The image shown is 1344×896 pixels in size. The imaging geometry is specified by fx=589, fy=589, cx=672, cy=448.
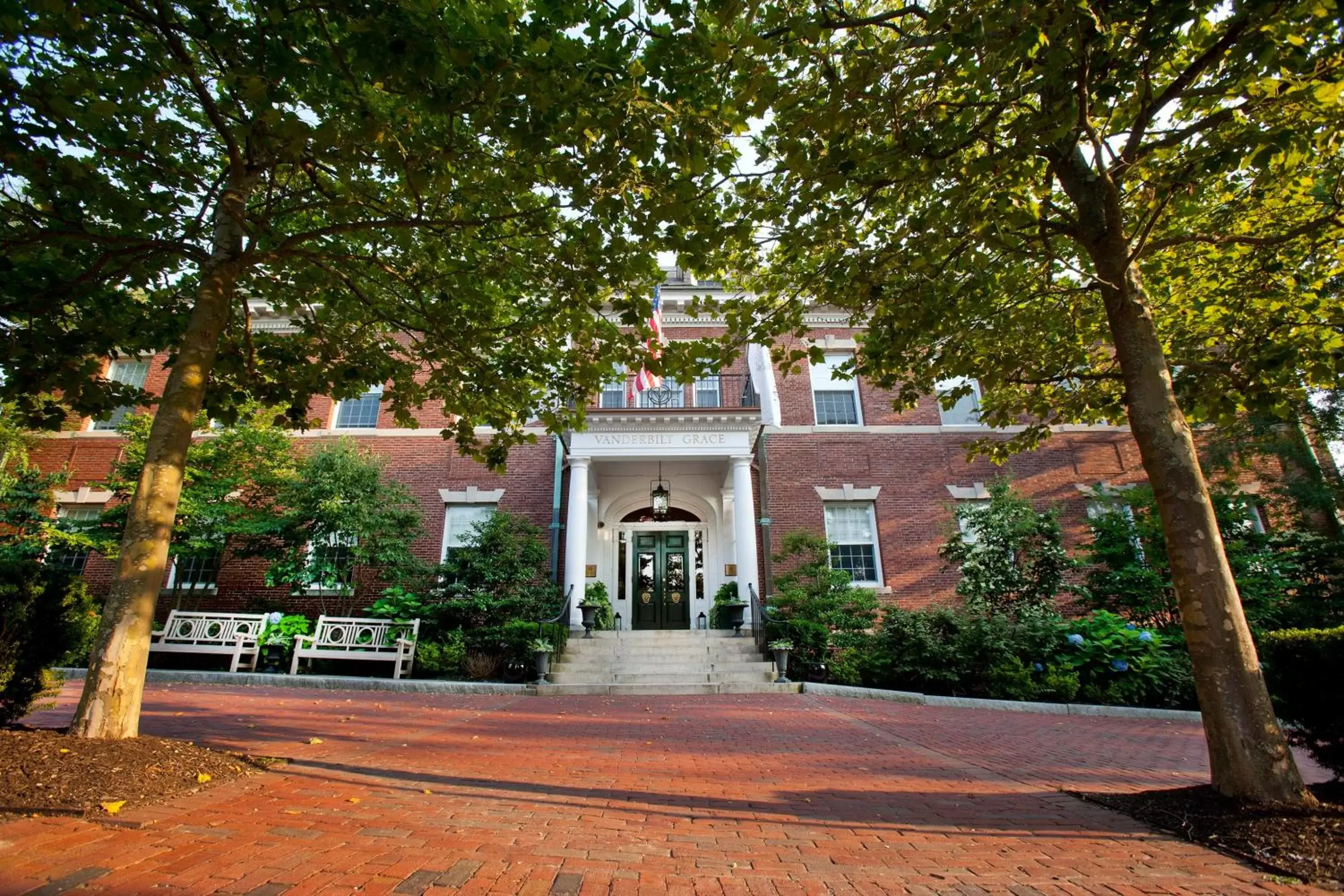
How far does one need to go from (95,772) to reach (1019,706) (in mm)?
10074

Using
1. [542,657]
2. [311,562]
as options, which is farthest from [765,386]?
[311,562]

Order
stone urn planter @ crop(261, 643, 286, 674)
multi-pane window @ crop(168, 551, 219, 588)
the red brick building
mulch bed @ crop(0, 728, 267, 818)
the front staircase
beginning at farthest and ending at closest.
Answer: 1. the red brick building
2. multi-pane window @ crop(168, 551, 219, 588)
3. stone urn planter @ crop(261, 643, 286, 674)
4. the front staircase
5. mulch bed @ crop(0, 728, 267, 818)

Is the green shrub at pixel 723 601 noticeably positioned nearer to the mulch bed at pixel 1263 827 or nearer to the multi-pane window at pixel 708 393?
the multi-pane window at pixel 708 393

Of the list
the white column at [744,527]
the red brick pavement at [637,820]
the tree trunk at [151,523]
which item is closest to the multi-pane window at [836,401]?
the white column at [744,527]

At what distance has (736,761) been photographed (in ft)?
16.3

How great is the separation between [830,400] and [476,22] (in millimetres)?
13291

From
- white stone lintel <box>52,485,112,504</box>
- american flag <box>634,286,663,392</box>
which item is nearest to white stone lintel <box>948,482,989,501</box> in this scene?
american flag <box>634,286,663,392</box>

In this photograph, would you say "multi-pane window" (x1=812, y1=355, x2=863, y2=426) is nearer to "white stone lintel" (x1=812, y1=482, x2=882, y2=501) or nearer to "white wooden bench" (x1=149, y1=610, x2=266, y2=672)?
"white stone lintel" (x1=812, y1=482, x2=882, y2=501)

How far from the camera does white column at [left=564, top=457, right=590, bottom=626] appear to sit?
479 inches

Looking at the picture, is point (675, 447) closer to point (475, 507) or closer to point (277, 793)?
point (475, 507)

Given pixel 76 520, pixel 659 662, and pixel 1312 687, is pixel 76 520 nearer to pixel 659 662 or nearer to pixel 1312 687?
pixel 659 662

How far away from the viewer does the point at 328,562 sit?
486 inches

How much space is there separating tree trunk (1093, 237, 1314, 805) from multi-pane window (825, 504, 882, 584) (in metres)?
Result: 10.2

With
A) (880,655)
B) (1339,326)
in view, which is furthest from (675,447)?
(1339,326)
